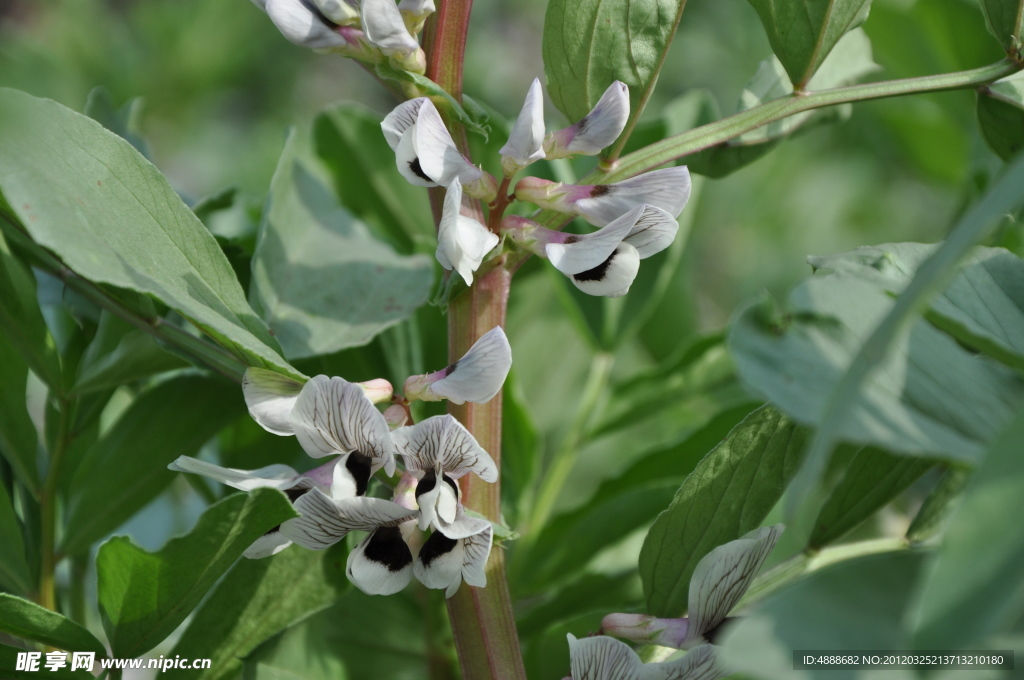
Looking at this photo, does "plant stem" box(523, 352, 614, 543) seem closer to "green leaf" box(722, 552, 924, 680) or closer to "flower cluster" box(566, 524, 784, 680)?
"flower cluster" box(566, 524, 784, 680)

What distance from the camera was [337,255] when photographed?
0.58 meters

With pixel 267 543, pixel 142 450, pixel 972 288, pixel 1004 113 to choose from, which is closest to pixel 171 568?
pixel 267 543

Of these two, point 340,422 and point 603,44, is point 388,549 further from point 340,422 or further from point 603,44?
point 603,44

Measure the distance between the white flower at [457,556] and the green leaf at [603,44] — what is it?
199 millimetres

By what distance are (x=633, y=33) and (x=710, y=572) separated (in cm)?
23

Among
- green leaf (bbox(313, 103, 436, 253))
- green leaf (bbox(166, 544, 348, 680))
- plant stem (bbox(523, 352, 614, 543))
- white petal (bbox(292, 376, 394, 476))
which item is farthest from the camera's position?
green leaf (bbox(313, 103, 436, 253))

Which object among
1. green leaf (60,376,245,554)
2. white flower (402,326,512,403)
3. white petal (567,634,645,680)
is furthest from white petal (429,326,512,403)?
green leaf (60,376,245,554)

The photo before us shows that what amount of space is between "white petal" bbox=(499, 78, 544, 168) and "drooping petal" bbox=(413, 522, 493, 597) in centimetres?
15

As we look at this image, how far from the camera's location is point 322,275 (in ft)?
1.83

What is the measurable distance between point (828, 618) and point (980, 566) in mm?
44

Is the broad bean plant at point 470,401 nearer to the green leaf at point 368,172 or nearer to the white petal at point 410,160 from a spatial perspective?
the white petal at point 410,160

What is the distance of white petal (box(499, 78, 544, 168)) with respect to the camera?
36 centimetres

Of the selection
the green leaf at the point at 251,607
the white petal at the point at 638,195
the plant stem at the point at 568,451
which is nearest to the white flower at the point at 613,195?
the white petal at the point at 638,195

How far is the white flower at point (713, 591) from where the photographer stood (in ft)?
1.23
